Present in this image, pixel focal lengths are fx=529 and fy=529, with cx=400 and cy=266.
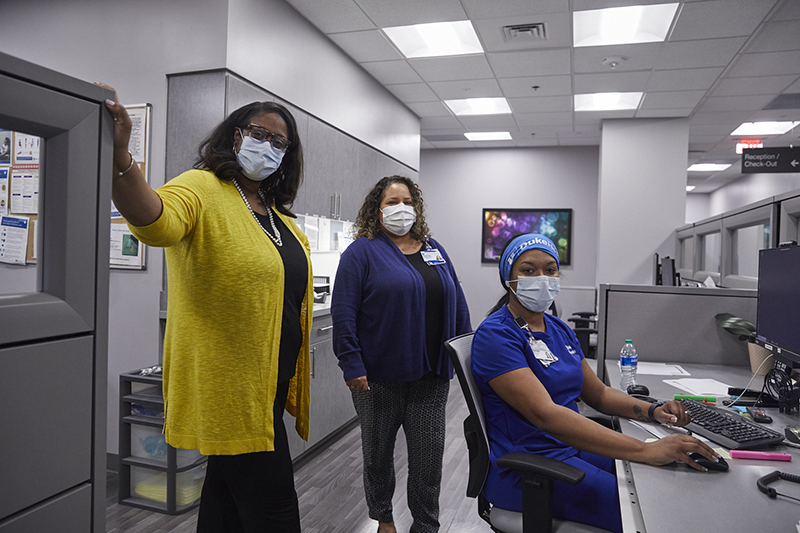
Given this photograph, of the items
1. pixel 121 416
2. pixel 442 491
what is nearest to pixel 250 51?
pixel 121 416

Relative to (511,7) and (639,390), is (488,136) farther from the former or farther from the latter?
(639,390)

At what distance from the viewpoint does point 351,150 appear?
153 inches

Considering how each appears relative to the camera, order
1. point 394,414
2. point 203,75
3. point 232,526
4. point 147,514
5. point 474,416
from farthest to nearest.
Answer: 1. point 203,75
2. point 147,514
3. point 394,414
4. point 474,416
5. point 232,526

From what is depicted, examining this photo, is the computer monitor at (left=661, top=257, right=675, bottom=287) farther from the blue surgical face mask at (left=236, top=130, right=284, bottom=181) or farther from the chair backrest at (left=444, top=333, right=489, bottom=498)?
the blue surgical face mask at (left=236, top=130, right=284, bottom=181)

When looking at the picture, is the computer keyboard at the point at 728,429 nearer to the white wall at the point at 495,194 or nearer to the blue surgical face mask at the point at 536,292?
the blue surgical face mask at the point at 536,292

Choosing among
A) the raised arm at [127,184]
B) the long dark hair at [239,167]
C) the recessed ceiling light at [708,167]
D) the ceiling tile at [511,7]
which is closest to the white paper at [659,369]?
the long dark hair at [239,167]

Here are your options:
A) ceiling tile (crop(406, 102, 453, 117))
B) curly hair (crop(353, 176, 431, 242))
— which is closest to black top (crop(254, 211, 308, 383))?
curly hair (crop(353, 176, 431, 242))

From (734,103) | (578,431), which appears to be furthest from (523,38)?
(578,431)

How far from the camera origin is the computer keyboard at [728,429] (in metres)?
1.31

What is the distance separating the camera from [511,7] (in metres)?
3.15

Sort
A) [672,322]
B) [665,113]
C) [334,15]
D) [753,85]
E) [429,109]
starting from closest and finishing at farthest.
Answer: [672,322], [334,15], [753,85], [665,113], [429,109]

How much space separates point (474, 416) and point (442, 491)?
145 centimetres

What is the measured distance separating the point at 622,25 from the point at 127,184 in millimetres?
3612

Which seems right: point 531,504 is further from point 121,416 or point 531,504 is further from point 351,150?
point 351,150
